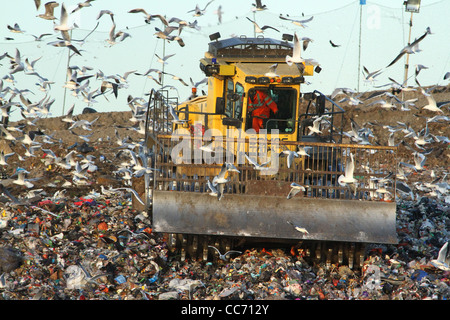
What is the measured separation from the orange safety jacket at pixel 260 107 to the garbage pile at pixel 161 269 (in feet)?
6.54

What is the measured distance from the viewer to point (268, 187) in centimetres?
909

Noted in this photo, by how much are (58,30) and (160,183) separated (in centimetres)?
331

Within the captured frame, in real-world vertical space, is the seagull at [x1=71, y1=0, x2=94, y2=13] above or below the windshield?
above

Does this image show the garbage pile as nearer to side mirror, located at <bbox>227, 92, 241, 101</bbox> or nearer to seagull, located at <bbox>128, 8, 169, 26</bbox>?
side mirror, located at <bbox>227, 92, 241, 101</bbox>

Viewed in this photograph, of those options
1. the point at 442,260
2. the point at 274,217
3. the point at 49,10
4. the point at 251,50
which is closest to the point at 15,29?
the point at 49,10

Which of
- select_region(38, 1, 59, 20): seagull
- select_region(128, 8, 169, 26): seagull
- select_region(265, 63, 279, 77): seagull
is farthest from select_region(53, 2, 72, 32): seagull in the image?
select_region(265, 63, 279, 77): seagull

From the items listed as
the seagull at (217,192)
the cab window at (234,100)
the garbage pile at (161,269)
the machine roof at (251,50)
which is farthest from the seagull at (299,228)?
the machine roof at (251,50)

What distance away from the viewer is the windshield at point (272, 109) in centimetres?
994

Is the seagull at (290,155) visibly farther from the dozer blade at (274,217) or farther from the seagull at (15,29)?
the seagull at (15,29)

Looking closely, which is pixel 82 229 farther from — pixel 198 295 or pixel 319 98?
pixel 319 98

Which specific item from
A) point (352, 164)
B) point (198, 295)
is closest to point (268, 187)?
point (352, 164)

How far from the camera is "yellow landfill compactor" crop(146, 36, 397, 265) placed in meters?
8.91

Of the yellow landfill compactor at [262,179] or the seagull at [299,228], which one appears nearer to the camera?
the seagull at [299,228]

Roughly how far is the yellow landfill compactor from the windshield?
0.02 m
